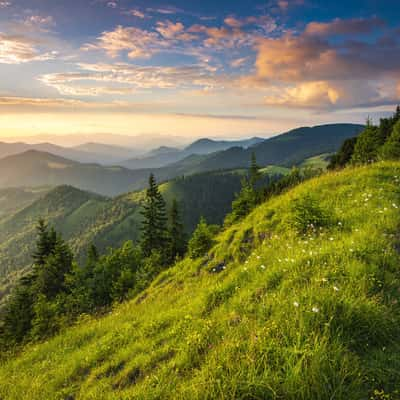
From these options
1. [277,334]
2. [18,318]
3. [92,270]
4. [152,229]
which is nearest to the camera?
[277,334]

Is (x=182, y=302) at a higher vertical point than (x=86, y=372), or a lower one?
higher

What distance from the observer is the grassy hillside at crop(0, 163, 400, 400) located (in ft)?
9.61

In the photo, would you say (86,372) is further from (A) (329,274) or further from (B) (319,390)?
(A) (329,274)

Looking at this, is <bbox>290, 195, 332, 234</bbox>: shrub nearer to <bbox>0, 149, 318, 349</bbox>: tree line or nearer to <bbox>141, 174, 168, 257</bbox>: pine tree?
<bbox>0, 149, 318, 349</bbox>: tree line

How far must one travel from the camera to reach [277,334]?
344 centimetres

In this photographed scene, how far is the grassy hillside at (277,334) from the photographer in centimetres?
293

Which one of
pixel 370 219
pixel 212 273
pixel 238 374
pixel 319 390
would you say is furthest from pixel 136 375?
pixel 370 219

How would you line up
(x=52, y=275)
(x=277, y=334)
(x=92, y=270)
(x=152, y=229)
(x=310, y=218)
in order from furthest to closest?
(x=152, y=229) < (x=92, y=270) < (x=52, y=275) < (x=310, y=218) < (x=277, y=334)

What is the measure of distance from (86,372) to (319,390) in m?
5.54

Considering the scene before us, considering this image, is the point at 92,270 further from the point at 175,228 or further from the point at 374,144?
the point at 374,144

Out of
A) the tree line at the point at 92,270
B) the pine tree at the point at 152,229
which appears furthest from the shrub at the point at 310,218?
the pine tree at the point at 152,229

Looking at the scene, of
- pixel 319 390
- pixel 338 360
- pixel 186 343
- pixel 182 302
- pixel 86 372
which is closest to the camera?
pixel 319 390

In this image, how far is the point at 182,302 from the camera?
291 inches

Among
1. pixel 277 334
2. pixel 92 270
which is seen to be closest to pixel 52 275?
pixel 92 270
